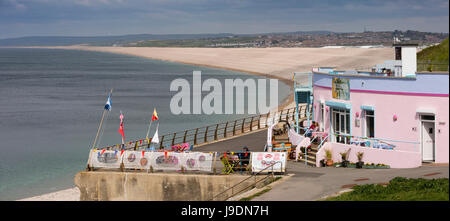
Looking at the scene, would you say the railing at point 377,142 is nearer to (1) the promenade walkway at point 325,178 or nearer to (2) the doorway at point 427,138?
(2) the doorway at point 427,138

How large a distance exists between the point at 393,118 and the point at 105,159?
1161cm

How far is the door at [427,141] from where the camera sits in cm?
2370

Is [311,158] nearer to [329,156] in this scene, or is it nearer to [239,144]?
[329,156]

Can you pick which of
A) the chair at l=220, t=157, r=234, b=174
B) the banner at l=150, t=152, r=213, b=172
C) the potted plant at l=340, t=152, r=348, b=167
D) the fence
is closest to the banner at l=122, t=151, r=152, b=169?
the banner at l=150, t=152, r=213, b=172

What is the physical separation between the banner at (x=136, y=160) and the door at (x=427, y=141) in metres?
10.7

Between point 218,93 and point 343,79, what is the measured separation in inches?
2573

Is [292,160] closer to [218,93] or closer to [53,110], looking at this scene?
[53,110]

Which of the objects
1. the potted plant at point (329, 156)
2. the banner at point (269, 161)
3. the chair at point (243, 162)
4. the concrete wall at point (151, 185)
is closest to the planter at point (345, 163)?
the potted plant at point (329, 156)

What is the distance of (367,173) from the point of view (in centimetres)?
2223

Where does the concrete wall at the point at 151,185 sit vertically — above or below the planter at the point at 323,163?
below

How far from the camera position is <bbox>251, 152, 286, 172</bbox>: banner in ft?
74.3

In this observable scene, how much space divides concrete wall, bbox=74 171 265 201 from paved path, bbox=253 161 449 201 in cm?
180
